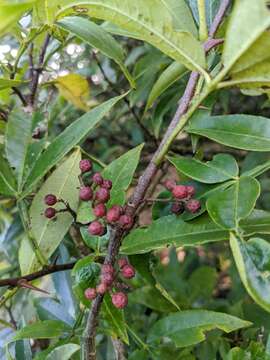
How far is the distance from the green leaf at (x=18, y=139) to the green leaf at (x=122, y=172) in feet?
0.47

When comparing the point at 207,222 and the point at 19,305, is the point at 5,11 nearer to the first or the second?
the point at 207,222

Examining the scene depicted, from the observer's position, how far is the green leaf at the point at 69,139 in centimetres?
79

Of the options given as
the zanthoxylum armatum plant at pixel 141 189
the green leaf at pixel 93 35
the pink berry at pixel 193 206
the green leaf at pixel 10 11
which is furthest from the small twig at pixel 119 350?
the green leaf at pixel 10 11

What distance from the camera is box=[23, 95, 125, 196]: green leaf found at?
794 mm

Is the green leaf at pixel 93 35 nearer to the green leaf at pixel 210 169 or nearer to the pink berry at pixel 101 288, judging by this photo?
the green leaf at pixel 210 169

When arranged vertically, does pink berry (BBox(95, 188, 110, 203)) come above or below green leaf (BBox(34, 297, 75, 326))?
above

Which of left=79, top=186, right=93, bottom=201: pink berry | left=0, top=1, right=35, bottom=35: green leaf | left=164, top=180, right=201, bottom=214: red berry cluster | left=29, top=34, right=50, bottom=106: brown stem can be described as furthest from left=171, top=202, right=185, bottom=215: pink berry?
left=29, top=34, right=50, bottom=106: brown stem

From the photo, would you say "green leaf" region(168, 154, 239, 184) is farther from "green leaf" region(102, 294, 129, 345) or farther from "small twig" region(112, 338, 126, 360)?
"small twig" region(112, 338, 126, 360)

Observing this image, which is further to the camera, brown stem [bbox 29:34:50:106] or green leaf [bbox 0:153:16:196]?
brown stem [bbox 29:34:50:106]

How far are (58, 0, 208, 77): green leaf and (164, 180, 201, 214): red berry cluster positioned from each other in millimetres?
160

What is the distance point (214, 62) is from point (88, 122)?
7.8 inches

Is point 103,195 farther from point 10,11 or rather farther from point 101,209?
point 10,11

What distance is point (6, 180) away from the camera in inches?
34.5

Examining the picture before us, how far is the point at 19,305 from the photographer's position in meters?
1.38
